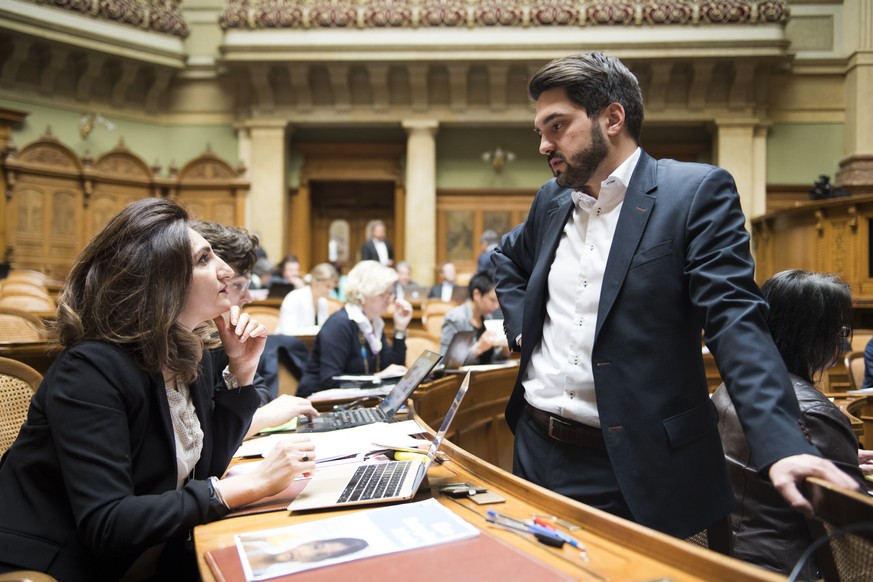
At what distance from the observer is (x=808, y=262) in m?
8.16

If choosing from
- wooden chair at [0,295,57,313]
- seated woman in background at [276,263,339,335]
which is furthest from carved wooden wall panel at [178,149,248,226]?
seated woman in background at [276,263,339,335]

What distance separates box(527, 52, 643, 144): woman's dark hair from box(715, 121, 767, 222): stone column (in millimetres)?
10273

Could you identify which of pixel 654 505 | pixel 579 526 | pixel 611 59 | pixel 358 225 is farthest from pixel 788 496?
pixel 358 225

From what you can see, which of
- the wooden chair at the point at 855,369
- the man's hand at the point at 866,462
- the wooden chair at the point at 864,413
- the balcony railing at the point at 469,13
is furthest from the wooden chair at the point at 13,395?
the balcony railing at the point at 469,13

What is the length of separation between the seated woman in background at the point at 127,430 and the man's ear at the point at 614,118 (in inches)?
39.4

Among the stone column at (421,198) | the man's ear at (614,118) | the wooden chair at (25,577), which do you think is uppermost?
the stone column at (421,198)

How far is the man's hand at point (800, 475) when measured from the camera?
1024 mm

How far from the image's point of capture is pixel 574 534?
3.83ft

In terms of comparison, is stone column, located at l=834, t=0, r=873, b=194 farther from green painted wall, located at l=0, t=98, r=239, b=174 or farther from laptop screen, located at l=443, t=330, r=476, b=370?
green painted wall, located at l=0, t=98, r=239, b=174

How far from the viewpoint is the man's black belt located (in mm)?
1613

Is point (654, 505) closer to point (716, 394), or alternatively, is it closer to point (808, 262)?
point (716, 394)

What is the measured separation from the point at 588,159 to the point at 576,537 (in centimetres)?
90

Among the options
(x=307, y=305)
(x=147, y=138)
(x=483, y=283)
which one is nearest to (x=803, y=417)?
(x=483, y=283)

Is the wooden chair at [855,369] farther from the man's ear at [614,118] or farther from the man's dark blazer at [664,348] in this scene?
the man's ear at [614,118]
